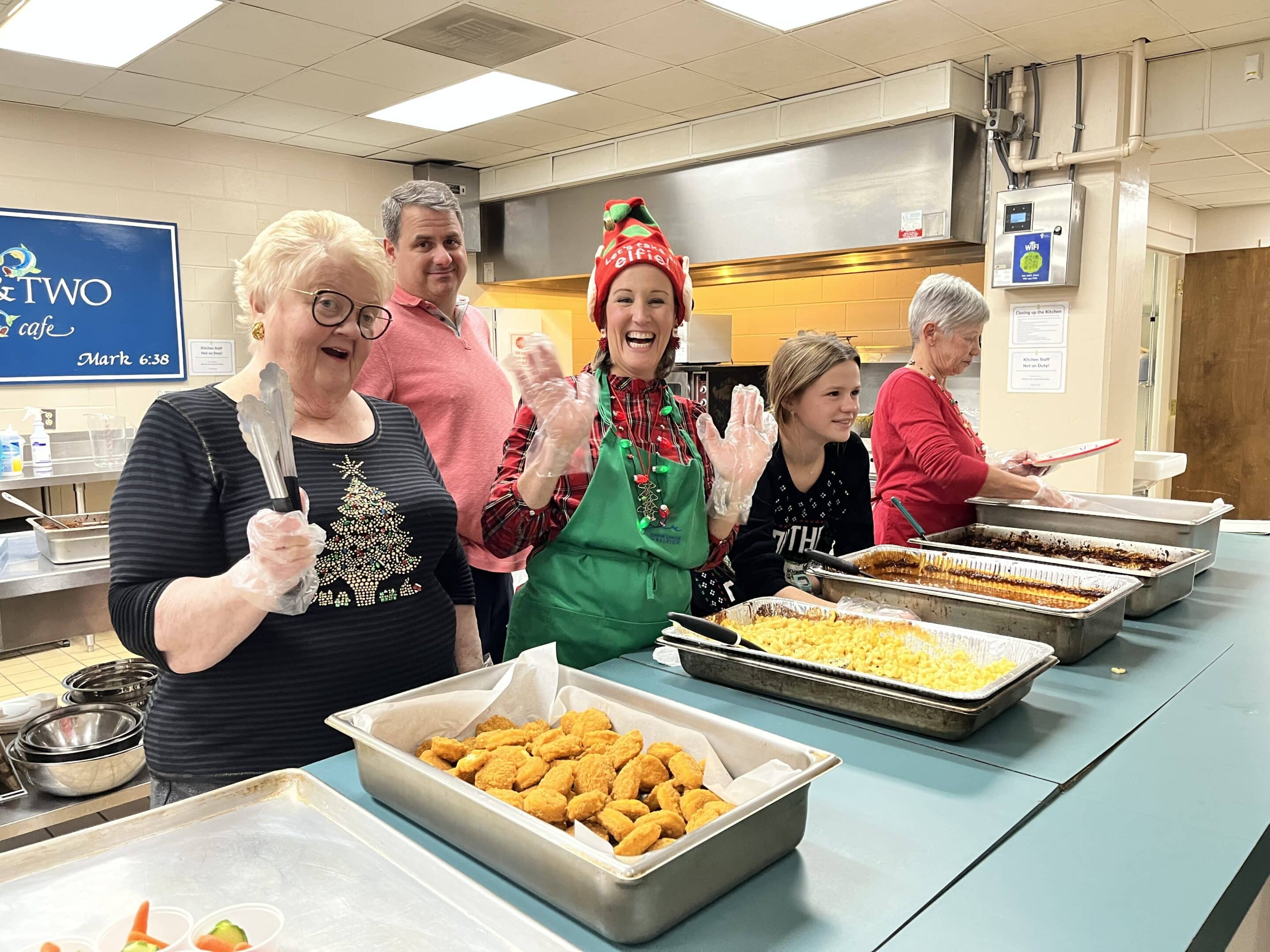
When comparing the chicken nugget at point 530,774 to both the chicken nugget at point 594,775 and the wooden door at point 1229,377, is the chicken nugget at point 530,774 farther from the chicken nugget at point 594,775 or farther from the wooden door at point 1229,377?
the wooden door at point 1229,377

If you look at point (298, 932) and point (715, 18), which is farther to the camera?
point (715, 18)

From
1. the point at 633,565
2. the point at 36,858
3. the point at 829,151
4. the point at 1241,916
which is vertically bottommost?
the point at 1241,916

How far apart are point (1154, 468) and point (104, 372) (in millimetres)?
5738

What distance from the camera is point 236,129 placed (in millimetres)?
5195

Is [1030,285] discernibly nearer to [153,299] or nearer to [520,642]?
[520,642]

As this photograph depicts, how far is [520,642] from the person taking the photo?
184cm

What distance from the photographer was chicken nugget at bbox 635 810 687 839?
0.93m

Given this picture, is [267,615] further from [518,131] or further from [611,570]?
[518,131]

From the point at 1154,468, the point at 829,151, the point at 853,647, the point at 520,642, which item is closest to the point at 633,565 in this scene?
the point at 520,642

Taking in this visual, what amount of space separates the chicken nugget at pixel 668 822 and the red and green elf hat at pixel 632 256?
1152 millimetres

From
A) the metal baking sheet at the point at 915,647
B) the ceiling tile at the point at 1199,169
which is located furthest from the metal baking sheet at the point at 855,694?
the ceiling tile at the point at 1199,169

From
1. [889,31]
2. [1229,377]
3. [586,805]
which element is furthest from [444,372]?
[1229,377]

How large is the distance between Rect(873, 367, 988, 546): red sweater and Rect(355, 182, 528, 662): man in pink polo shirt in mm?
1104

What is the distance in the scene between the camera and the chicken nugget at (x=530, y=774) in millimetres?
1043
